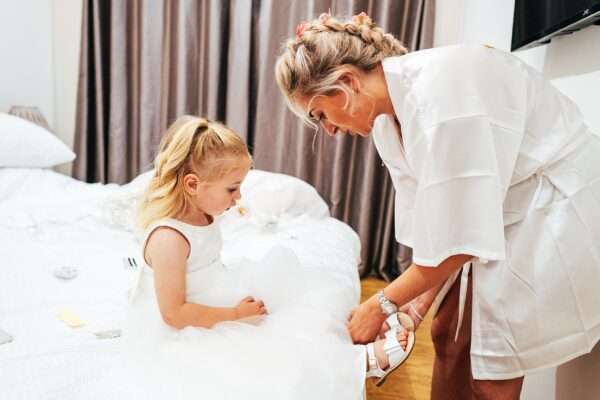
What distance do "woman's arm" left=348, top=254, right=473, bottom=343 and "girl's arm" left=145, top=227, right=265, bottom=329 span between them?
232 millimetres

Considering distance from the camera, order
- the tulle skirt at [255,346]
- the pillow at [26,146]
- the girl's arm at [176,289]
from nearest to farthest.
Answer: the tulle skirt at [255,346] < the girl's arm at [176,289] < the pillow at [26,146]

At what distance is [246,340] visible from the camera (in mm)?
961

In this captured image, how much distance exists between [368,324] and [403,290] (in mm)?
120

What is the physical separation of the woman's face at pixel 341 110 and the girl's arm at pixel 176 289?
0.41m

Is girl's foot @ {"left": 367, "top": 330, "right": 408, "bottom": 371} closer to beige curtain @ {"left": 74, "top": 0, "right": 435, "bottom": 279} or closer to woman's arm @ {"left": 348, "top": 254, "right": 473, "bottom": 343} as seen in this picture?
woman's arm @ {"left": 348, "top": 254, "right": 473, "bottom": 343}

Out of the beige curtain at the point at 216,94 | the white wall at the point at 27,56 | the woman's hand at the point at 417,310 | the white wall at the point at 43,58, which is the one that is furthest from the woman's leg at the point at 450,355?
the white wall at the point at 27,56

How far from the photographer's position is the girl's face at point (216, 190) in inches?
45.9

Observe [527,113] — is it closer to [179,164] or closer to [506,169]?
[506,169]

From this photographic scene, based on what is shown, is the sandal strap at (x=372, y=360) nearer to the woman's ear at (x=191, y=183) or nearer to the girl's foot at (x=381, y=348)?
the girl's foot at (x=381, y=348)

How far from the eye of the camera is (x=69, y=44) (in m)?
3.21

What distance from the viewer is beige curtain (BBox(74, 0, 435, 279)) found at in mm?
2984

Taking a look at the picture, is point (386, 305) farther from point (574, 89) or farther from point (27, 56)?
point (27, 56)

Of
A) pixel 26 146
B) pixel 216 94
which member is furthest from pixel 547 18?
pixel 26 146

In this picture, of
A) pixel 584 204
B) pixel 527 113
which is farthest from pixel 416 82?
pixel 584 204
